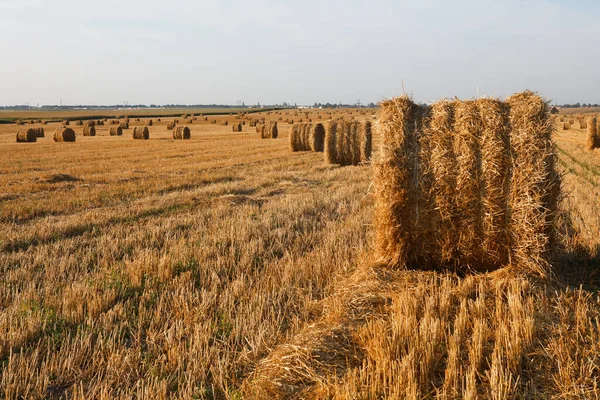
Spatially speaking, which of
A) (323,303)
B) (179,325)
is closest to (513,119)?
(323,303)

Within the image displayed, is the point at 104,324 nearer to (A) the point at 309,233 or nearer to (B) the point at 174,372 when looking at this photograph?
(B) the point at 174,372

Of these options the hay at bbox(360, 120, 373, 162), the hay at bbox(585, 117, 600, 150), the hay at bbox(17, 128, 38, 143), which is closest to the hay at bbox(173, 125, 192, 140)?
the hay at bbox(17, 128, 38, 143)

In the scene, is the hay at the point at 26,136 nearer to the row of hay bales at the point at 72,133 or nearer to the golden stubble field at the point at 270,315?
the row of hay bales at the point at 72,133

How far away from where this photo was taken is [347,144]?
18688mm

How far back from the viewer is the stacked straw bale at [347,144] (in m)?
18.6

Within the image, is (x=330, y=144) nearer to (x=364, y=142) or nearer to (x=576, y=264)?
(x=364, y=142)

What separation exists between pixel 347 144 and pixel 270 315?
1451 centimetres

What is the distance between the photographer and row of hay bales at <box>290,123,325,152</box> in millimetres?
24391

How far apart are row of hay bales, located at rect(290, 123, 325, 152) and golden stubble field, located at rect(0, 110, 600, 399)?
15.4m

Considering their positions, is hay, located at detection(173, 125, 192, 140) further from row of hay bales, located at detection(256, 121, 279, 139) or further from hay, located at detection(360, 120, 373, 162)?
hay, located at detection(360, 120, 373, 162)

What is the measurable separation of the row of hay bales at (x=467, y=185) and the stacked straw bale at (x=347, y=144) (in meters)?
12.5

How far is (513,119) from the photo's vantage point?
5625mm

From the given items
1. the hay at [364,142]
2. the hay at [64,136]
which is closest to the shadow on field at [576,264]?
the hay at [364,142]

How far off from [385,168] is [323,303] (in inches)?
78.5
